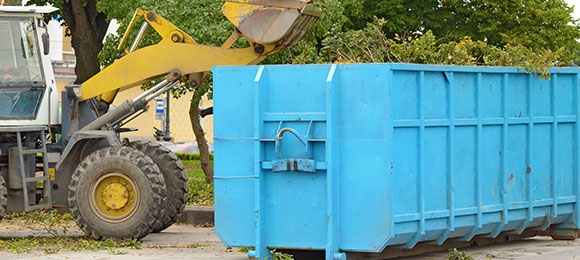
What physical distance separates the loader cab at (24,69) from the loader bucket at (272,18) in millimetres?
2605

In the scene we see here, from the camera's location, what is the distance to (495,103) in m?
11.5

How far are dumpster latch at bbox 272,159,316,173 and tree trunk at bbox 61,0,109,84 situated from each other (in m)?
15.1

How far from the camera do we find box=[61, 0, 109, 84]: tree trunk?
25.3 metres

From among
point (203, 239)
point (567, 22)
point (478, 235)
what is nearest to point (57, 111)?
point (203, 239)

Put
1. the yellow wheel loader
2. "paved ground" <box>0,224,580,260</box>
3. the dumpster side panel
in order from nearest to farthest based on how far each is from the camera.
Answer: the dumpster side panel
"paved ground" <box>0,224,580,260</box>
the yellow wheel loader

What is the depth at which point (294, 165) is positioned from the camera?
10.4 meters

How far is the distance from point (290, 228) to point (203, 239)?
3.64 metres

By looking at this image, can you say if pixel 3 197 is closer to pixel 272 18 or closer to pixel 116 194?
pixel 116 194

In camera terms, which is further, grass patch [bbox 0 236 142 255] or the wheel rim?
the wheel rim

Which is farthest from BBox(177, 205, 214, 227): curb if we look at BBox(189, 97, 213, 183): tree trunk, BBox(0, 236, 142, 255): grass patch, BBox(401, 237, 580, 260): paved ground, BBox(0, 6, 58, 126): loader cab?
BBox(189, 97, 213, 183): tree trunk

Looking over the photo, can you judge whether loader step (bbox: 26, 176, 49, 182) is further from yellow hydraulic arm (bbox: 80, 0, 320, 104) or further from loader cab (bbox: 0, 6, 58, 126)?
yellow hydraulic arm (bbox: 80, 0, 320, 104)

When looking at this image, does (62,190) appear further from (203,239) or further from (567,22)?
(567,22)

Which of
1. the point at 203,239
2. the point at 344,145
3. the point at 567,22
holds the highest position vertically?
the point at 567,22

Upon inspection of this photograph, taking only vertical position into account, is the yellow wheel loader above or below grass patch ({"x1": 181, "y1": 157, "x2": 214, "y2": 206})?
above
